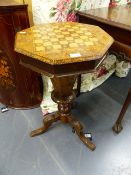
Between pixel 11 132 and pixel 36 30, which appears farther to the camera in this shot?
pixel 11 132

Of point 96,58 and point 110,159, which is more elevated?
point 96,58

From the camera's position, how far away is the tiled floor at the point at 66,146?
114 cm

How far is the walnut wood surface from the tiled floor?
0.64 meters

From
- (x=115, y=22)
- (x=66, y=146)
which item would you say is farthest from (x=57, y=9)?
(x=66, y=146)

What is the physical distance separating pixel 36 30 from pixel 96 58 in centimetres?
44

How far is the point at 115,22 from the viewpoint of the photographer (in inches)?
42.2

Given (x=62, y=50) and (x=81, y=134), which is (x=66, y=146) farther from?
(x=62, y=50)

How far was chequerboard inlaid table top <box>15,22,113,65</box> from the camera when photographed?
755mm

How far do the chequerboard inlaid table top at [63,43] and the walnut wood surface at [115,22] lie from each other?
0.41 ft

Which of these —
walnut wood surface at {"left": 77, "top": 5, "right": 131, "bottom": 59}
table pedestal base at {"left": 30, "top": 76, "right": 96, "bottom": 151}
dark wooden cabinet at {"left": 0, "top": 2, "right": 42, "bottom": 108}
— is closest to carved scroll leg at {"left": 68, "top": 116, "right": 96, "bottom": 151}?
table pedestal base at {"left": 30, "top": 76, "right": 96, "bottom": 151}

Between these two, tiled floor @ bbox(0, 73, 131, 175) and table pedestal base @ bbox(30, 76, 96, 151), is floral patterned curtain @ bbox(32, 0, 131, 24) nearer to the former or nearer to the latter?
table pedestal base @ bbox(30, 76, 96, 151)

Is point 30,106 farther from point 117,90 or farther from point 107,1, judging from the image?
point 107,1

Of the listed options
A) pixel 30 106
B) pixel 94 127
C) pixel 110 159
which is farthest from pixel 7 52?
pixel 110 159

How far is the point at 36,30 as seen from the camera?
3.36 ft
